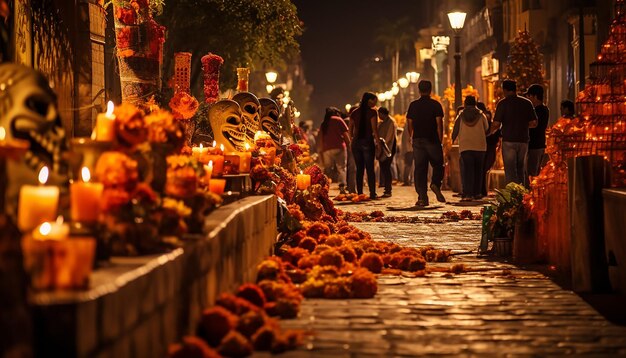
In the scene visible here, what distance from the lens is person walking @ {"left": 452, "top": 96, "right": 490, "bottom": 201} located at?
23797 mm

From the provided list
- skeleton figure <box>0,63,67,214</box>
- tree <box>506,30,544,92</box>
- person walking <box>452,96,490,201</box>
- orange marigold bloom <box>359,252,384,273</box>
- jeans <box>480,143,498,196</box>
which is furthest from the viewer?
tree <box>506,30,544,92</box>

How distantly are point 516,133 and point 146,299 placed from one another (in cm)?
1550

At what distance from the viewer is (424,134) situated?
22.7 metres

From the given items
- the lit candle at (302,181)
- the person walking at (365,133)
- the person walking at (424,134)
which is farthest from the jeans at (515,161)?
the lit candle at (302,181)

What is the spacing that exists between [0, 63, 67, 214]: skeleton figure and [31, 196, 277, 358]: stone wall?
0.89m

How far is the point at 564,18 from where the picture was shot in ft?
143

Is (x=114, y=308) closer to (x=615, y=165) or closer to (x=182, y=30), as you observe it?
(x=615, y=165)

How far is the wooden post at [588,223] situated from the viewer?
10.0 m

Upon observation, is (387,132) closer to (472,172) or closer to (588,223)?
(472,172)

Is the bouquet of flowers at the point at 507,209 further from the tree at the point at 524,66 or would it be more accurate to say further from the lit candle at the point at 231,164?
the tree at the point at 524,66

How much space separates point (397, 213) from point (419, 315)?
12.3 metres

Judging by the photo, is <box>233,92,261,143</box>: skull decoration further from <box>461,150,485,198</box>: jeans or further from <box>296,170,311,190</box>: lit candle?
<box>461,150,485,198</box>: jeans

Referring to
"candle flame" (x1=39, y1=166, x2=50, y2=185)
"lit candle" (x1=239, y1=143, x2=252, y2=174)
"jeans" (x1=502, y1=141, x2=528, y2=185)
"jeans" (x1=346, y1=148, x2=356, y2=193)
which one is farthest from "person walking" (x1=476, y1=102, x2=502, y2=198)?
"candle flame" (x1=39, y1=166, x2=50, y2=185)

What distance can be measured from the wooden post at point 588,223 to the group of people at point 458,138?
10.1 metres
